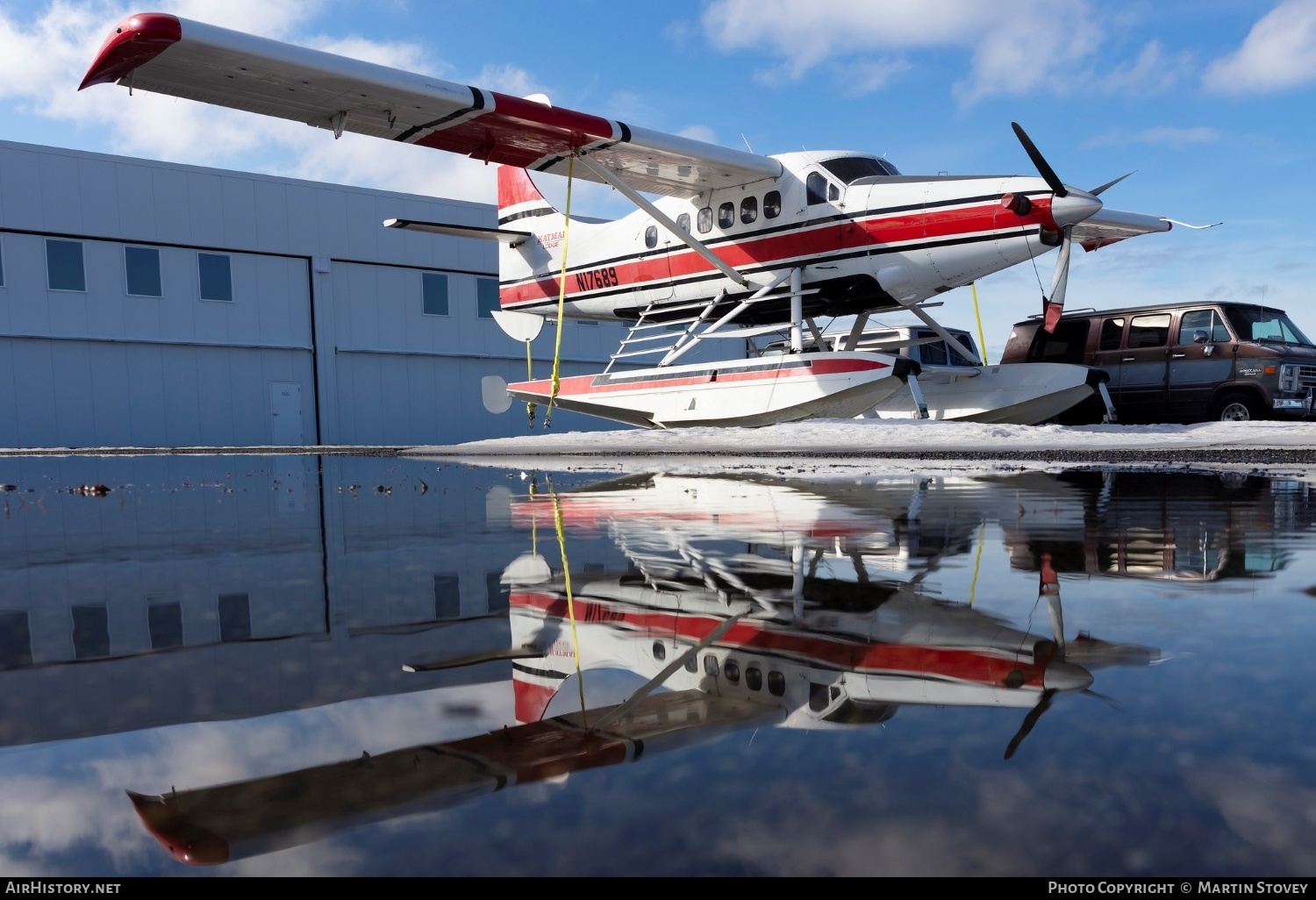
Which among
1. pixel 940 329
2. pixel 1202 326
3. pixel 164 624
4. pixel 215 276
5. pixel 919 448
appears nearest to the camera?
pixel 164 624

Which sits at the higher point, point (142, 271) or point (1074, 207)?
point (142, 271)

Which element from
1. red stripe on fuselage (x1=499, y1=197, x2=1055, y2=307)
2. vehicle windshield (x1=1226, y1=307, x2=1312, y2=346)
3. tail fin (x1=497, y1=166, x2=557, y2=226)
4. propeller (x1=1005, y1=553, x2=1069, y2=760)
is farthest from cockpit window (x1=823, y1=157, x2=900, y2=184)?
propeller (x1=1005, y1=553, x2=1069, y2=760)

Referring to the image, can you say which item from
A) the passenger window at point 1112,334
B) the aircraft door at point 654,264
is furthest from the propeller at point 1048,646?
the aircraft door at point 654,264

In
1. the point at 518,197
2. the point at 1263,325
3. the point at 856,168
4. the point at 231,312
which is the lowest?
the point at 1263,325

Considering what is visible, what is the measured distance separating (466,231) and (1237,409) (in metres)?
11.8

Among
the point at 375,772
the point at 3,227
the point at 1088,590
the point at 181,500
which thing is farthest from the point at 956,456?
the point at 3,227

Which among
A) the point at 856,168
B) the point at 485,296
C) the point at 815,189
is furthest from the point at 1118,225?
the point at 485,296

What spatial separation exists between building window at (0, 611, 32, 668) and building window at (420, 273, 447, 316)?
26.0 m

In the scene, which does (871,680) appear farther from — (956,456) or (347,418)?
(347,418)

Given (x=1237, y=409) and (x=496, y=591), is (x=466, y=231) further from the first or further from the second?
(x=496, y=591)

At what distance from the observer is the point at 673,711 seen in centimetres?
123

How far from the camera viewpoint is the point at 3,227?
2173cm

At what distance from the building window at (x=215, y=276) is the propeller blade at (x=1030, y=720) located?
84.7ft

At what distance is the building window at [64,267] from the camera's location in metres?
→ 22.3
